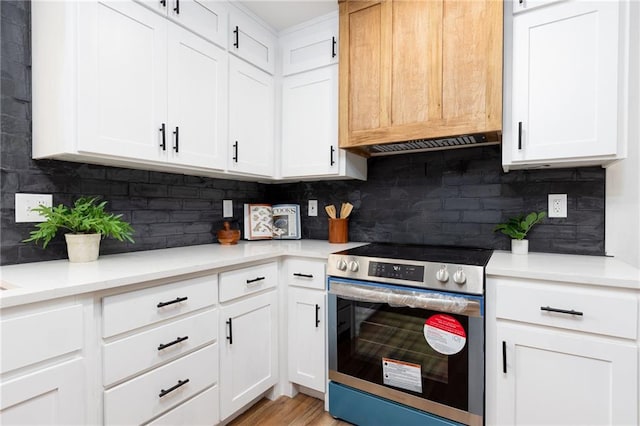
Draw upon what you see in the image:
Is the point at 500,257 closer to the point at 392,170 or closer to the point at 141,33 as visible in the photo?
the point at 392,170

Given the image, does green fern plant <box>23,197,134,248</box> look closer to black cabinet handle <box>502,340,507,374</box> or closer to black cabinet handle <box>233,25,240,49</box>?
black cabinet handle <box>233,25,240,49</box>

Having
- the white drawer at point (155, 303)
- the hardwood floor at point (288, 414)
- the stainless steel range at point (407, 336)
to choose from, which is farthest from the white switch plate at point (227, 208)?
the hardwood floor at point (288, 414)

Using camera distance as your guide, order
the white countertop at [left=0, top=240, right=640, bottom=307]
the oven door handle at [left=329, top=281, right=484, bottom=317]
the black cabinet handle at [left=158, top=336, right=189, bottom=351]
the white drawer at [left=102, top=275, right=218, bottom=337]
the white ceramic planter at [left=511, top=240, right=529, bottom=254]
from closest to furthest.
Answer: the white countertop at [left=0, top=240, right=640, bottom=307], the white drawer at [left=102, top=275, right=218, bottom=337], the black cabinet handle at [left=158, top=336, right=189, bottom=351], the oven door handle at [left=329, top=281, right=484, bottom=317], the white ceramic planter at [left=511, top=240, right=529, bottom=254]

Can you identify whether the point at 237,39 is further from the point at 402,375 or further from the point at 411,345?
the point at 402,375

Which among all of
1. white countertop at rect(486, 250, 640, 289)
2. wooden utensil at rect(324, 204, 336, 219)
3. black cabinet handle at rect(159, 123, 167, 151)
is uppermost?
black cabinet handle at rect(159, 123, 167, 151)

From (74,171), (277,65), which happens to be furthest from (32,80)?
(277,65)

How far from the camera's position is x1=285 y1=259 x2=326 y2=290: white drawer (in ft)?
6.17

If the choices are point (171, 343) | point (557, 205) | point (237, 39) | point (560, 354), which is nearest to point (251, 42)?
point (237, 39)

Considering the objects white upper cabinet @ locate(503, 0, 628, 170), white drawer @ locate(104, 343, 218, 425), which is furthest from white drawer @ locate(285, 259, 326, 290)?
white upper cabinet @ locate(503, 0, 628, 170)

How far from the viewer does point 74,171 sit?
1.63 m

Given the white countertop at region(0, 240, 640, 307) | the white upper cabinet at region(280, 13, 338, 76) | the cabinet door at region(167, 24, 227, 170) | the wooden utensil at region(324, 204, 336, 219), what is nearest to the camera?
the white countertop at region(0, 240, 640, 307)

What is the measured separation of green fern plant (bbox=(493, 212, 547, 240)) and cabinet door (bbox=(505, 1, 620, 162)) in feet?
1.20

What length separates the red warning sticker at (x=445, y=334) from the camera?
1464 millimetres

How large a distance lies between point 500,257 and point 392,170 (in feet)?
2.99
